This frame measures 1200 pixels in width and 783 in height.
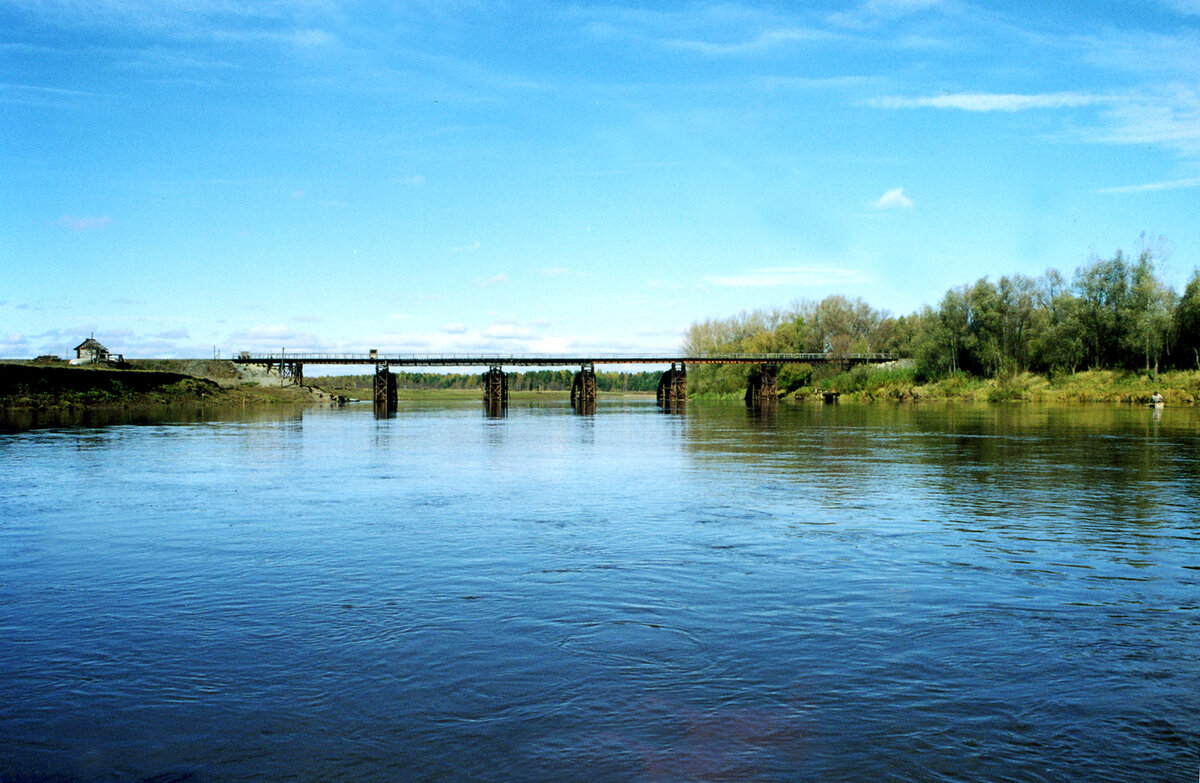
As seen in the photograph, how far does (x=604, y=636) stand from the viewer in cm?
1044

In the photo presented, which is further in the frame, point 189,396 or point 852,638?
point 189,396

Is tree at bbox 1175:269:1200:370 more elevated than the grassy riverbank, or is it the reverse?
tree at bbox 1175:269:1200:370

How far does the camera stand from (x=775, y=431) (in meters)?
58.0

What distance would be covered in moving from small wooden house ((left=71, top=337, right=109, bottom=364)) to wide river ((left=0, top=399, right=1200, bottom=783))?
10980 centimetres

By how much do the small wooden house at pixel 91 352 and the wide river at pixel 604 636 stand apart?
360ft

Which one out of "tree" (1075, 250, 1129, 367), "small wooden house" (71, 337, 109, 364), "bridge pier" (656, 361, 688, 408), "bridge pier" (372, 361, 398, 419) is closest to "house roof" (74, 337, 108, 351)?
"small wooden house" (71, 337, 109, 364)

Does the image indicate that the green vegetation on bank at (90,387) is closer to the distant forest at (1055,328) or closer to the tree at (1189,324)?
the distant forest at (1055,328)

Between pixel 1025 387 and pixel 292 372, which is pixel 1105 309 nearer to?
pixel 1025 387

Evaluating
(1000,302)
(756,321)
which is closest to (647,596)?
(1000,302)

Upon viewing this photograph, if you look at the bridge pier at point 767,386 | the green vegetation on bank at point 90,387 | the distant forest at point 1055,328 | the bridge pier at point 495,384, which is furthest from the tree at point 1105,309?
the green vegetation on bank at point 90,387

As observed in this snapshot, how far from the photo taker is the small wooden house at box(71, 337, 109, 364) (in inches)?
4680

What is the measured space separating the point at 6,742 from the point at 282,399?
5043 inches

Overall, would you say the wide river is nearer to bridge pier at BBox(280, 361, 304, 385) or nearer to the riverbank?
the riverbank

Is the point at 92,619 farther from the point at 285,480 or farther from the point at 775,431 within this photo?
the point at 775,431
